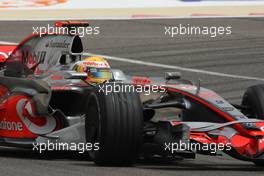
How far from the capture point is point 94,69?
10305 mm

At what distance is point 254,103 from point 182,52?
10.6 meters

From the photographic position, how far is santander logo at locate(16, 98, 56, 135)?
32.6 ft

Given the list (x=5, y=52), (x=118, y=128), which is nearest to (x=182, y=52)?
(x=5, y=52)

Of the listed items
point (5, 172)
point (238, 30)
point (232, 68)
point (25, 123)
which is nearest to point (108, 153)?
point (5, 172)

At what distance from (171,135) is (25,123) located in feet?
6.27

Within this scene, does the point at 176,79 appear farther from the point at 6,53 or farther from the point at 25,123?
the point at 6,53

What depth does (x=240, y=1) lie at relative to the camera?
26.4 m

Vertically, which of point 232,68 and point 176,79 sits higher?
point 176,79

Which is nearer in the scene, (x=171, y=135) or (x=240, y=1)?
(x=171, y=135)

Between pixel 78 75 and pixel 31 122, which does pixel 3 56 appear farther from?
pixel 78 75

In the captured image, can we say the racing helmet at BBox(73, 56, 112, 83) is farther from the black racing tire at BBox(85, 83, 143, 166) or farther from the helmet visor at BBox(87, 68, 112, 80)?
the black racing tire at BBox(85, 83, 143, 166)

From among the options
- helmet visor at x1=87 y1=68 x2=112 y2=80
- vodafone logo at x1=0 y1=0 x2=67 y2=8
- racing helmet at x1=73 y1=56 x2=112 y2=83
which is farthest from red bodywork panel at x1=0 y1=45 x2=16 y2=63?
vodafone logo at x1=0 y1=0 x2=67 y2=8

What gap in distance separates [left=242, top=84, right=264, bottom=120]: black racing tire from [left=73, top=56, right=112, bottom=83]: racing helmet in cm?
156

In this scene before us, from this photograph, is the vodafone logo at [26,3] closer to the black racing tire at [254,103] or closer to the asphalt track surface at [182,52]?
the asphalt track surface at [182,52]
